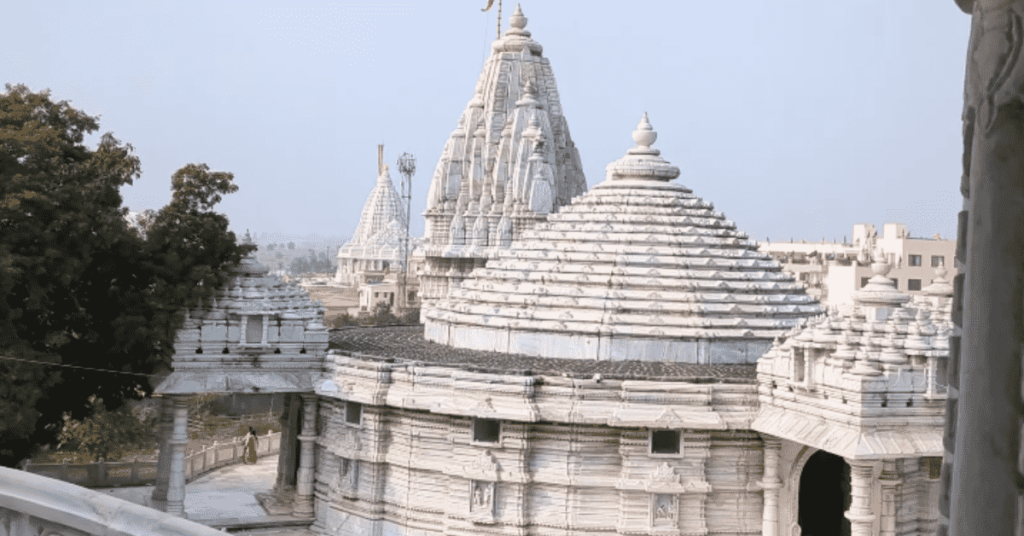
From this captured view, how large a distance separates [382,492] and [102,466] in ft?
29.2

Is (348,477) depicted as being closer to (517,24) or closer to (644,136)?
(644,136)

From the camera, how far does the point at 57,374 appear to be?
24.1 meters

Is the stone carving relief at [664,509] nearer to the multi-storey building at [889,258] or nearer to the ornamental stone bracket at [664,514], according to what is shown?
the ornamental stone bracket at [664,514]

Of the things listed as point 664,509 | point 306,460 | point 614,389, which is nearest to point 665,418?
point 614,389

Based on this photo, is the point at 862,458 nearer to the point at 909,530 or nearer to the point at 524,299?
the point at 909,530

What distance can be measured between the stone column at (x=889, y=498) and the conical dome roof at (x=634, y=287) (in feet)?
17.1

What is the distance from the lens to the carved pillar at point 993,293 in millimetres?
4496

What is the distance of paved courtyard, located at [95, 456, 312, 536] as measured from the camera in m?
27.0

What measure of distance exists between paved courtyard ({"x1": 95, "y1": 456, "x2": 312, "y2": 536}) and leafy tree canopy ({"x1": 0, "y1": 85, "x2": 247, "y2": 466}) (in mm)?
2962

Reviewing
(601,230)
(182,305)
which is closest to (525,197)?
(601,230)

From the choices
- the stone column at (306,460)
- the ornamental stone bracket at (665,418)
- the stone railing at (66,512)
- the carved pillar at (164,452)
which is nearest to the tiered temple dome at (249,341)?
the carved pillar at (164,452)

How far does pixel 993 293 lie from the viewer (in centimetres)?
453

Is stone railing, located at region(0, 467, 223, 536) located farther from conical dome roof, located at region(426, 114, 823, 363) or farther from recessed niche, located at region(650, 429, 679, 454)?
conical dome roof, located at region(426, 114, 823, 363)

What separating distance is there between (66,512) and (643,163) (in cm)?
2391
